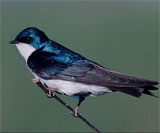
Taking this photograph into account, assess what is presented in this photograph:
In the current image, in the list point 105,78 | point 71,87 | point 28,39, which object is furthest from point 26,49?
point 105,78

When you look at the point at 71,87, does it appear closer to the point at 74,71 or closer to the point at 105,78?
the point at 74,71

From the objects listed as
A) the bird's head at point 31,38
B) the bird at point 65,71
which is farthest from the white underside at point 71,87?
the bird's head at point 31,38

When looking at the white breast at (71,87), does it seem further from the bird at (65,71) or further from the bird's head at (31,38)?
the bird's head at (31,38)

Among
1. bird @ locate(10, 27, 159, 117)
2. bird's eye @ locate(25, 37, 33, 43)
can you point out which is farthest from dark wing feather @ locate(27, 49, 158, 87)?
bird's eye @ locate(25, 37, 33, 43)

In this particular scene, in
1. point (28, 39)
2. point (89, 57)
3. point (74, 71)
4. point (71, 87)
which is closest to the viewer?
point (71, 87)

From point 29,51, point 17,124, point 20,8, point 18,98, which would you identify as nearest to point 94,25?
point 20,8

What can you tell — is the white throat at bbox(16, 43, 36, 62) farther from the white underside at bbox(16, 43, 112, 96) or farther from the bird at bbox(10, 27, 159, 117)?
the white underside at bbox(16, 43, 112, 96)

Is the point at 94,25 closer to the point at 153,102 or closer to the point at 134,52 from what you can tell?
the point at 134,52
